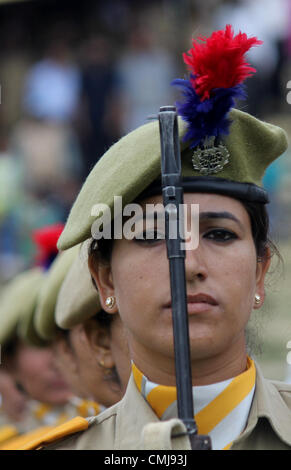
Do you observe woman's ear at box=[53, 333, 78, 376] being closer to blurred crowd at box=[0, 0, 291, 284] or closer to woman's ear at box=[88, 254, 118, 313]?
woman's ear at box=[88, 254, 118, 313]

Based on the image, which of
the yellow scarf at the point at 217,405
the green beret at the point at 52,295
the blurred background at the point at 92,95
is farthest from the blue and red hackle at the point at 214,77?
the blurred background at the point at 92,95

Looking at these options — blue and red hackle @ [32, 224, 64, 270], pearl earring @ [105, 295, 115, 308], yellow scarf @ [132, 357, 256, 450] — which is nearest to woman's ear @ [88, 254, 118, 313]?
pearl earring @ [105, 295, 115, 308]

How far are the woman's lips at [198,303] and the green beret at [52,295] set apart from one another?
183 cm

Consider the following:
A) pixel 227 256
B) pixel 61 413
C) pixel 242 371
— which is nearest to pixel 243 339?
pixel 242 371

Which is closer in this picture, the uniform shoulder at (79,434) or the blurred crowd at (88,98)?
the uniform shoulder at (79,434)

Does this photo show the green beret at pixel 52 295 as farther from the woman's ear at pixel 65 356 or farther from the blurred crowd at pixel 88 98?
the blurred crowd at pixel 88 98

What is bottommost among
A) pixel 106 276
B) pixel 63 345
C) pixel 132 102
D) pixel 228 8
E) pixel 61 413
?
pixel 61 413

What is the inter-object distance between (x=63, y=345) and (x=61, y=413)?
1.00 meters

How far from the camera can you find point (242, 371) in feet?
9.83

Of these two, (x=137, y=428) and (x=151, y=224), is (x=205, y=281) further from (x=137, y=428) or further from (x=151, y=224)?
(x=137, y=428)

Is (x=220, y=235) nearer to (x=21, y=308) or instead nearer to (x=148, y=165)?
(x=148, y=165)

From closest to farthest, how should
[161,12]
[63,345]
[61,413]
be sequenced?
[63,345] → [61,413] → [161,12]

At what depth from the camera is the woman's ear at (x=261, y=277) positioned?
10.0 ft

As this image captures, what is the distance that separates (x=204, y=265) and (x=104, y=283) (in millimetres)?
430
